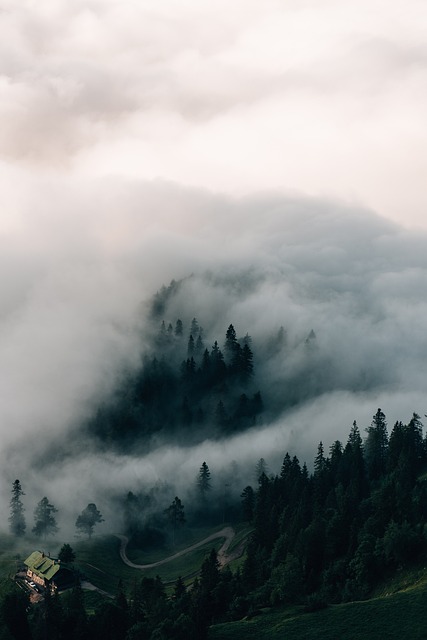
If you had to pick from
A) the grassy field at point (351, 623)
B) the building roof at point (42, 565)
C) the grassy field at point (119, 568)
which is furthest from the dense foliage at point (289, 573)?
the grassy field at point (119, 568)

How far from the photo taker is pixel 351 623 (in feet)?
333

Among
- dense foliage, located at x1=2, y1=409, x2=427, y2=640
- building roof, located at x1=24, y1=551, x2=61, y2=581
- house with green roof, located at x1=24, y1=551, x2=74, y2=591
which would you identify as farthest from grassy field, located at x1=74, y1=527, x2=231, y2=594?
dense foliage, located at x1=2, y1=409, x2=427, y2=640

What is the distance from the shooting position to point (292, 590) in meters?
116

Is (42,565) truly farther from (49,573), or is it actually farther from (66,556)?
(66,556)

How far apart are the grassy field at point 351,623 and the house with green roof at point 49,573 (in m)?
68.6

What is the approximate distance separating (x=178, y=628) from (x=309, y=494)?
71.6 m

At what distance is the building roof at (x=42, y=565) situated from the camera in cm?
16720

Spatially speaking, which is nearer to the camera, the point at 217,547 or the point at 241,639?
the point at 241,639

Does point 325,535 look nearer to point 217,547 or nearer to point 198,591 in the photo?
point 198,591

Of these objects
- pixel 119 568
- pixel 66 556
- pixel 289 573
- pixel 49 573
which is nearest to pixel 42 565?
pixel 49 573

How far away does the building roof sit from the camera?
167 metres

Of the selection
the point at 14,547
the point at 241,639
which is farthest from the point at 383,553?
the point at 14,547

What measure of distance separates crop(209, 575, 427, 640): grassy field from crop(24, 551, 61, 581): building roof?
227 ft

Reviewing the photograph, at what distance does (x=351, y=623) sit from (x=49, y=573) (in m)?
90.0
